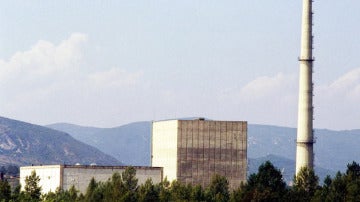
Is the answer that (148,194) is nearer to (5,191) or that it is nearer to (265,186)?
(265,186)

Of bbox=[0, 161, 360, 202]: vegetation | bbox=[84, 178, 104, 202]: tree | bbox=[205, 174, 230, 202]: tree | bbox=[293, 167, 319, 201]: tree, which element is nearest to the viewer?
bbox=[0, 161, 360, 202]: vegetation

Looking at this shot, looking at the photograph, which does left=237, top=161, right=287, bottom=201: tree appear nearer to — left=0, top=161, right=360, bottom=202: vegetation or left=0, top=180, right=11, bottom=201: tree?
left=0, top=161, right=360, bottom=202: vegetation

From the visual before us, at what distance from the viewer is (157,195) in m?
172

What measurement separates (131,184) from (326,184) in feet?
126

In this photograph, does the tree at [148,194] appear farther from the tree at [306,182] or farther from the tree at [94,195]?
the tree at [306,182]

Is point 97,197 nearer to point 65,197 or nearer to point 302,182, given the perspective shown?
point 65,197

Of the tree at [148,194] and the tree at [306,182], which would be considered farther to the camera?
the tree at [306,182]

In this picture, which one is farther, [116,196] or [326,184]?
[326,184]

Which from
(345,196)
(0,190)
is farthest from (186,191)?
(0,190)

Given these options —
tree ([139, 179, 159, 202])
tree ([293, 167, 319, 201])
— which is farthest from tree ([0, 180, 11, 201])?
tree ([293, 167, 319, 201])

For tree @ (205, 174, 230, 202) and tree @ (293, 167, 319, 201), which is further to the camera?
tree @ (293, 167, 319, 201)

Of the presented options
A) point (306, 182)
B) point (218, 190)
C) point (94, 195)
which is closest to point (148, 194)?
point (94, 195)

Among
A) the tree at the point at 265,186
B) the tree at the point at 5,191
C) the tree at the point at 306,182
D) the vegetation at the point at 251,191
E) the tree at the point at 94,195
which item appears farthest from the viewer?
the tree at the point at 306,182

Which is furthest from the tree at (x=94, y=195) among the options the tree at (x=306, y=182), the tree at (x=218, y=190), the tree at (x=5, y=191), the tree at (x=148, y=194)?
the tree at (x=306, y=182)
